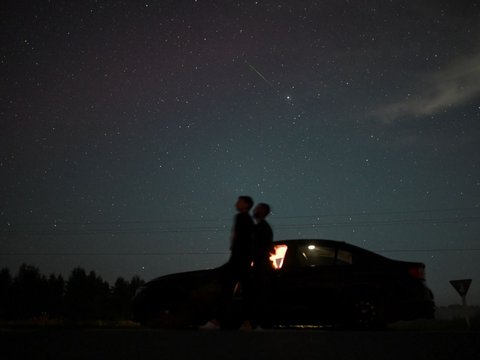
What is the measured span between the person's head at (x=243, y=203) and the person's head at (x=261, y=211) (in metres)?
0.22

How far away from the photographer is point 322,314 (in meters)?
8.18

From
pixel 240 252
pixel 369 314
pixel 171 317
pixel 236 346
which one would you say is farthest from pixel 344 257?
pixel 236 346

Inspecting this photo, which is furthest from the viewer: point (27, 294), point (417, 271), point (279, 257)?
point (27, 294)

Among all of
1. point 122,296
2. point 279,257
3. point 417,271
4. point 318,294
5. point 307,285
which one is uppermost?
point 279,257

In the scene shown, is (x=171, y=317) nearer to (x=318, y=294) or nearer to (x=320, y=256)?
(x=318, y=294)

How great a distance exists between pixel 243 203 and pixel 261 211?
0.36 meters

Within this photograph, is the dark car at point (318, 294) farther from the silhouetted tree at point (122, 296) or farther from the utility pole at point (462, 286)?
the silhouetted tree at point (122, 296)

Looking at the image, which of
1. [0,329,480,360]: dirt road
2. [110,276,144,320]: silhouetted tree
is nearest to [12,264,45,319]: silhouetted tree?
[110,276,144,320]: silhouetted tree

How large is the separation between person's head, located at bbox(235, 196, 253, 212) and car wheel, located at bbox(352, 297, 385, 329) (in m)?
2.58

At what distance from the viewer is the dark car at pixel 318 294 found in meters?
8.18

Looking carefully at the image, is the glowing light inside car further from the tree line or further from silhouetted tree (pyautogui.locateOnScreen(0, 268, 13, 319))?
silhouetted tree (pyautogui.locateOnScreen(0, 268, 13, 319))

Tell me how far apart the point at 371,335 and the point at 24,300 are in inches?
4728

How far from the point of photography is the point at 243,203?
7.13 m

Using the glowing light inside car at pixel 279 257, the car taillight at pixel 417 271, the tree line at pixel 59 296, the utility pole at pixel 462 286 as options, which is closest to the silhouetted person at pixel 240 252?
the glowing light inside car at pixel 279 257
